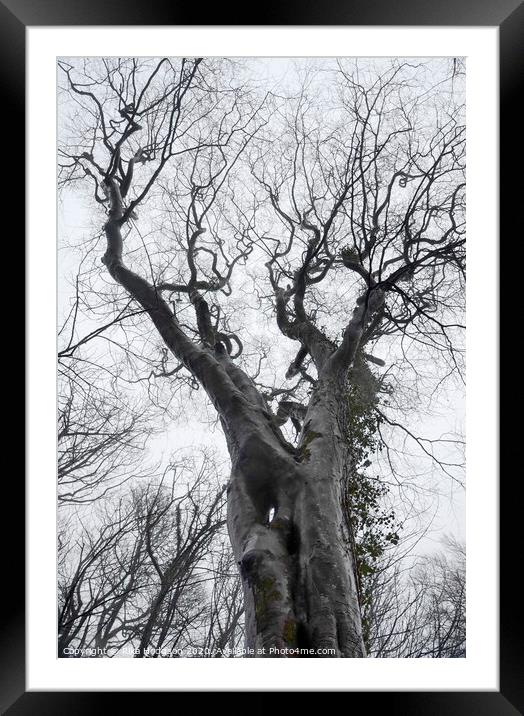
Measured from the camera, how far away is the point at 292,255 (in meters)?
3.93

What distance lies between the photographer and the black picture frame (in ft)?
6.68

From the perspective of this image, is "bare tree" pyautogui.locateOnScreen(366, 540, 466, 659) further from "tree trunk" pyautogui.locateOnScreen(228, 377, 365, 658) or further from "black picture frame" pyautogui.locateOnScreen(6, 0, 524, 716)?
"tree trunk" pyautogui.locateOnScreen(228, 377, 365, 658)

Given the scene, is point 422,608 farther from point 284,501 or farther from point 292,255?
point 292,255

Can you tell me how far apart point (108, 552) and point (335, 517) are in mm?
1722

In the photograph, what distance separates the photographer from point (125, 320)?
3.58m

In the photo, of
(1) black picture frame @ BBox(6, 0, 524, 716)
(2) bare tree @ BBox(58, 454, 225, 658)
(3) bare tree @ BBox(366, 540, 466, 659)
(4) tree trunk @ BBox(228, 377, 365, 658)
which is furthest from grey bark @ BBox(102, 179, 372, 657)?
(2) bare tree @ BBox(58, 454, 225, 658)

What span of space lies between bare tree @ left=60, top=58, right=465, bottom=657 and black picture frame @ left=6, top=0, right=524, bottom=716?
0.35 meters
